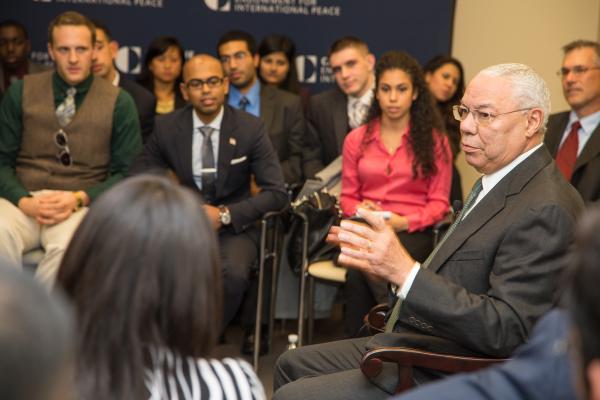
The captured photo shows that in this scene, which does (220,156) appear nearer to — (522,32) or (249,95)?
(249,95)

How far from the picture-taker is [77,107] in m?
4.70

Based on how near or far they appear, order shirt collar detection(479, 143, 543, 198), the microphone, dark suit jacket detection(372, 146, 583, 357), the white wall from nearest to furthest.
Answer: dark suit jacket detection(372, 146, 583, 357), shirt collar detection(479, 143, 543, 198), the microphone, the white wall

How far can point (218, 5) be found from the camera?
21.3ft

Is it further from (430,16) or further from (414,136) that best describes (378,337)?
(430,16)

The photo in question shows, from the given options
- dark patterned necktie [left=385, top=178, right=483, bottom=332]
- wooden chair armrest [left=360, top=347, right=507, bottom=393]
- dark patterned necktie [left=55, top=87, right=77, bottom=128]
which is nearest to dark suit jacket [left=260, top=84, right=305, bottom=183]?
dark patterned necktie [left=55, top=87, right=77, bottom=128]

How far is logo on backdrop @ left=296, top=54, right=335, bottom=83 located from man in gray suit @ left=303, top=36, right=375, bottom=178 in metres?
1.03

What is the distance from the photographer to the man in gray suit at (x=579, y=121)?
4.42 metres

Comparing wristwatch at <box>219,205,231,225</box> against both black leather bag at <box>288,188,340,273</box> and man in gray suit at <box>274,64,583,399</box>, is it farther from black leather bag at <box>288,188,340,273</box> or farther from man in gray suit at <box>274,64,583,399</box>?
man in gray suit at <box>274,64,583,399</box>

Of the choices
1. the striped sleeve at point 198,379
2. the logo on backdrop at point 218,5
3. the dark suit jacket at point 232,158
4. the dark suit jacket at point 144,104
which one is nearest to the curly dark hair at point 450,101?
Result: the dark suit jacket at point 232,158

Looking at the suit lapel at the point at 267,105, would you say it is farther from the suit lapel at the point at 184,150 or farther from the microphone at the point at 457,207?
the microphone at the point at 457,207

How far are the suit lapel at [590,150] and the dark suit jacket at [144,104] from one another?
8.50 feet

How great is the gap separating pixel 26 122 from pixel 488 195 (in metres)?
2.87

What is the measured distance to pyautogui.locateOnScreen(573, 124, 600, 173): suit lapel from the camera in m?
4.39

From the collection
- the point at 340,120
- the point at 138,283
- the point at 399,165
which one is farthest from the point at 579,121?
the point at 138,283
